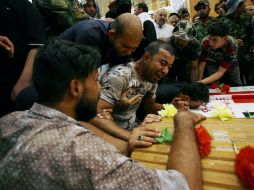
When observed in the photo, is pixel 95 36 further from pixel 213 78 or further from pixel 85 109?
pixel 213 78

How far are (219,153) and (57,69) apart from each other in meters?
0.86

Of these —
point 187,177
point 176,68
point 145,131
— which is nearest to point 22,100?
point 145,131

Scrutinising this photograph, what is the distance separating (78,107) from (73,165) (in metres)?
0.34

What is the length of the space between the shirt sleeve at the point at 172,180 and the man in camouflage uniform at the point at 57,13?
1881mm

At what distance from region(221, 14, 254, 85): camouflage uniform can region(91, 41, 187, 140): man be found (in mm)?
2592

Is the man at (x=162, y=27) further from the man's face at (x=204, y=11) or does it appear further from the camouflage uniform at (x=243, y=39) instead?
the camouflage uniform at (x=243, y=39)

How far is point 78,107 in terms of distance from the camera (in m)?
1.19

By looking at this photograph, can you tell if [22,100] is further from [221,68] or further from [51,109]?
[221,68]

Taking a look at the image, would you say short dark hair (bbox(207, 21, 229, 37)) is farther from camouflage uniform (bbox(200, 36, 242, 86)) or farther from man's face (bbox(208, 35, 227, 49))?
camouflage uniform (bbox(200, 36, 242, 86))

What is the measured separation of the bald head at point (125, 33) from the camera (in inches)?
85.4

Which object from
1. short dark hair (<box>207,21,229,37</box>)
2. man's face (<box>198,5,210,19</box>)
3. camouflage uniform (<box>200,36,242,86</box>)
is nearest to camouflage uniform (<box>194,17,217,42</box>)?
man's face (<box>198,5,210,19</box>)

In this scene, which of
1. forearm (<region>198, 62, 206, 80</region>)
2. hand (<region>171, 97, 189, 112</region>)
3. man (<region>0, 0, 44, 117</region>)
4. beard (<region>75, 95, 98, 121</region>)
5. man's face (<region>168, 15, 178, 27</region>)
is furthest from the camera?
man's face (<region>168, 15, 178, 27</region>)

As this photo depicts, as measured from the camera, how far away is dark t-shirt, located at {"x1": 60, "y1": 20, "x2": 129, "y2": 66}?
216 centimetres

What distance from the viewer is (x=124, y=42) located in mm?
2189
